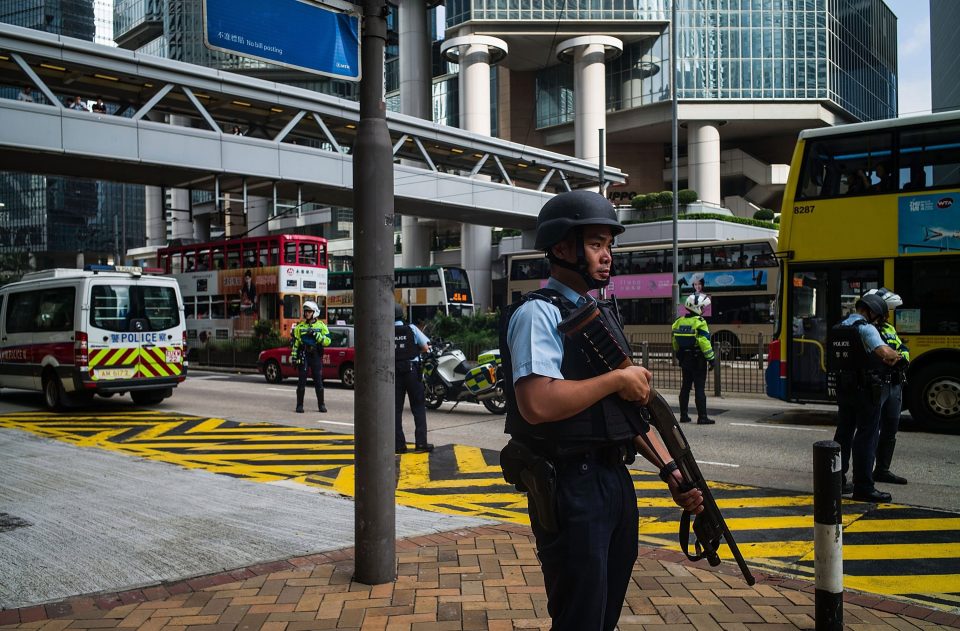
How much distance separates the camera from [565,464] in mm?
2461

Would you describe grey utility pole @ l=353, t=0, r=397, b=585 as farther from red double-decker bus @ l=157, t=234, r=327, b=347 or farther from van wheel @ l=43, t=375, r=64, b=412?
red double-decker bus @ l=157, t=234, r=327, b=347

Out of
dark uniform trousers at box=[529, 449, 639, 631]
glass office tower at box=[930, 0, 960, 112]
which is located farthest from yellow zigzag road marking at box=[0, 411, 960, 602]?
glass office tower at box=[930, 0, 960, 112]

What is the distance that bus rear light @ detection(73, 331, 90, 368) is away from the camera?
12.9 m

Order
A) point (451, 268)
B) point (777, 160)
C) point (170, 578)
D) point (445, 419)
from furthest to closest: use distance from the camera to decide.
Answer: point (777, 160), point (451, 268), point (445, 419), point (170, 578)

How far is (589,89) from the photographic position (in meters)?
47.9

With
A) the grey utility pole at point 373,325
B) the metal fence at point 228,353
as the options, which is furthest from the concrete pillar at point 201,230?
the grey utility pole at point 373,325

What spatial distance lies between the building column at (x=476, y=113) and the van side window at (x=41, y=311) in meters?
33.1

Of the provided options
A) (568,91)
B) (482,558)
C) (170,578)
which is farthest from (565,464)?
(568,91)

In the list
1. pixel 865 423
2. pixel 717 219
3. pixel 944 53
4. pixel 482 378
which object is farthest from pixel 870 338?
pixel 944 53

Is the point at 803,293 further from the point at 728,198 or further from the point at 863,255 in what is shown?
the point at 728,198

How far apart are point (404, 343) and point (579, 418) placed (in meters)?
7.17

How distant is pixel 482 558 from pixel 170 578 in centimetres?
181

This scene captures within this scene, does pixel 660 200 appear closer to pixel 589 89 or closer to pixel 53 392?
pixel 589 89

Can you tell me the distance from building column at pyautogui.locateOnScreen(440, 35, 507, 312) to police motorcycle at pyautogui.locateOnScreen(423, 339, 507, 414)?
108 ft
